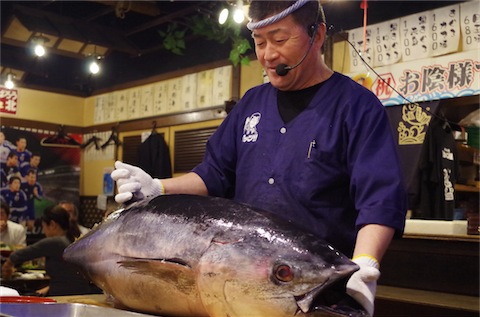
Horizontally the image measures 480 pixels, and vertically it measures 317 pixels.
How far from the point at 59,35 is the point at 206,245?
7968mm

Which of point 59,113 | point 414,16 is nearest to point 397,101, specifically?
point 414,16

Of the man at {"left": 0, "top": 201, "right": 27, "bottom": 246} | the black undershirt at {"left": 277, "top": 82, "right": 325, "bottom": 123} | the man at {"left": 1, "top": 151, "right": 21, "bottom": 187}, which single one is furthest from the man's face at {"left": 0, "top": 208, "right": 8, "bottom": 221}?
the black undershirt at {"left": 277, "top": 82, "right": 325, "bottom": 123}

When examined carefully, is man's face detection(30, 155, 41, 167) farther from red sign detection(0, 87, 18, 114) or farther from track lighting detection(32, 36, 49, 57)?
track lighting detection(32, 36, 49, 57)

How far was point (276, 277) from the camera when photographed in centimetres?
135

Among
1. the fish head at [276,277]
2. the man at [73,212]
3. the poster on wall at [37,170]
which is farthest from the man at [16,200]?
the fish head at [276,277]

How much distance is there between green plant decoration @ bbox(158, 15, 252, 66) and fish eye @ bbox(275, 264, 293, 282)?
620 cm

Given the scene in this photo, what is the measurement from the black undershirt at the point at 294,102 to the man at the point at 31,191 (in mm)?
9001

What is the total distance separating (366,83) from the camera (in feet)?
20.6

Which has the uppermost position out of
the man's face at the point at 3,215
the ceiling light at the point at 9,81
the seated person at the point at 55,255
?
the ceiling light at the point at 9,81

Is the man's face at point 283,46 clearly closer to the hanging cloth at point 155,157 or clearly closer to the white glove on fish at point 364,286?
the white glove on fish at point 364,286

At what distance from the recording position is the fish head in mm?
1326

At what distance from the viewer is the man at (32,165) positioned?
10195mm

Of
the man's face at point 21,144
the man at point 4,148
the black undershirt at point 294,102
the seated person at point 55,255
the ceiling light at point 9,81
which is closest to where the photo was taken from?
the black undershirt at point 294,102

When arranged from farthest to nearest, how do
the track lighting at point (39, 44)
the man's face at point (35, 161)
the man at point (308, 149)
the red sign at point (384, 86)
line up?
the man's face at point (35, 161) → the track lighting at point (39, 44) → the red sign at point (384, 86) → the man at point (308, 149)
